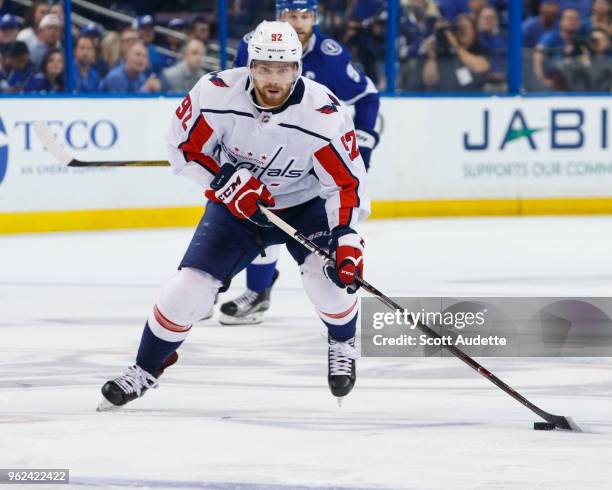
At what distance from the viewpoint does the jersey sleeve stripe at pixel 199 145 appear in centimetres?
370

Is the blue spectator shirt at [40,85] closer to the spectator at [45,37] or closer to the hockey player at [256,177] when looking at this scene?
the spectator at [45,37]

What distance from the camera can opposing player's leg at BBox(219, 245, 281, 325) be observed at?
5.27 metres

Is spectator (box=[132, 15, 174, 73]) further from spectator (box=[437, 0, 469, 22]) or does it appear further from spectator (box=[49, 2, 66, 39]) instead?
spectator (box=[437, 0, 469, 22])

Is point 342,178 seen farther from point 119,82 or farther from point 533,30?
point 533,30

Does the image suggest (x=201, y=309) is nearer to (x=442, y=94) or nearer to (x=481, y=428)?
(x=481, y=428)

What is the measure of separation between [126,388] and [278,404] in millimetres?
413

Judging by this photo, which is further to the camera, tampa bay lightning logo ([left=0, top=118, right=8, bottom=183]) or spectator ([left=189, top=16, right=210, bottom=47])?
spectator ([left=189, top=16, right=210, bottom=47])

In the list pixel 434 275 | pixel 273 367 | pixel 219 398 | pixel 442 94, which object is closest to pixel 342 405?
pixel 219 398

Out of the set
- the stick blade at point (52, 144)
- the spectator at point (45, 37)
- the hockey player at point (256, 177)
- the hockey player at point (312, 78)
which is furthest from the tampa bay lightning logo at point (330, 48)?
the spectator at point (45, 37)

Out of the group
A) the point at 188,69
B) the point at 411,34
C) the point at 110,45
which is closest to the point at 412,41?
the point at 411,34

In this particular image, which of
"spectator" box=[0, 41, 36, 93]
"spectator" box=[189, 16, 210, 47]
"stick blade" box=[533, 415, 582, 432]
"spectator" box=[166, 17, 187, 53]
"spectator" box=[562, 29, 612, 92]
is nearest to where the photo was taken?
"stick blade" box=[533, 415, 582, 432]

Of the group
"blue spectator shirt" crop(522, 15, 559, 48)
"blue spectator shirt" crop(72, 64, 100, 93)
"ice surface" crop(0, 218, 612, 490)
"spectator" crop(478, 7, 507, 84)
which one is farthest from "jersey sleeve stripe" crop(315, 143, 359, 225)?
"blue spectator shirt" crop(522, 15, 559, 48)

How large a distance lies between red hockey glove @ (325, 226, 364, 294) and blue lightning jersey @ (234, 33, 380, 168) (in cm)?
184

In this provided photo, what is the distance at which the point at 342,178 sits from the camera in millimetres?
3660
